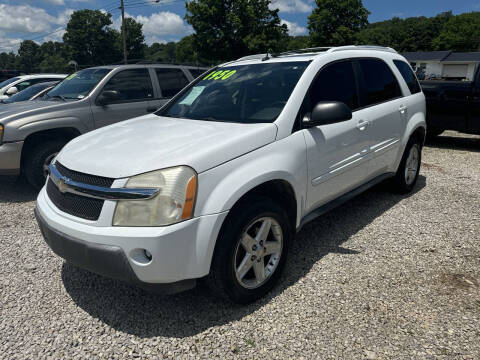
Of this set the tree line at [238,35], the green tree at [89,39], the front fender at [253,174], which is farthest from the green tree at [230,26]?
the green tree at [89,39]

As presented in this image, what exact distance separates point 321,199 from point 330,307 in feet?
3.09

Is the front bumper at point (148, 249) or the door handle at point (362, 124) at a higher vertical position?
the door handle at point (362, 124)

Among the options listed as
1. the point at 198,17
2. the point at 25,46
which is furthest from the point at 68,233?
the point at 25,46

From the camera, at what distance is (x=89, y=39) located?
71.9m

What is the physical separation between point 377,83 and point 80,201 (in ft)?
10.4

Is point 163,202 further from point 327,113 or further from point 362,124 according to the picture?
point 362,124

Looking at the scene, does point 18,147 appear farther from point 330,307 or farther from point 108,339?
point 330,307

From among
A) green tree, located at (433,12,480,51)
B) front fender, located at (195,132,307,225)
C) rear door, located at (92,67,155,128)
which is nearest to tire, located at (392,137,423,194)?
front fender, located at (195,132,307,225)

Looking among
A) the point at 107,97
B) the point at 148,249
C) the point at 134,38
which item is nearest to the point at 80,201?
the point at 148,249

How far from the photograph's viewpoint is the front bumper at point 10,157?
16.2 feet

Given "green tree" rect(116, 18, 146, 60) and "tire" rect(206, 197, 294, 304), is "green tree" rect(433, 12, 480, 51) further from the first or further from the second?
"tire" rect(206, 197, 294, 304)

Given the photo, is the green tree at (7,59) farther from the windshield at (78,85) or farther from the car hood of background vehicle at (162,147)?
the car hood of background vehicle at (162,147)

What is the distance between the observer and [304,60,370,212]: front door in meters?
3.14

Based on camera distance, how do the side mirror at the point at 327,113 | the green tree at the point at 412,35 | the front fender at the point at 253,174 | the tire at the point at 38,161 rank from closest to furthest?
the front fender at the point at 253,174 → the side mirror at the point at 327,113 → the tire at the point at 38,161 → the green tree at the point at 412,35
